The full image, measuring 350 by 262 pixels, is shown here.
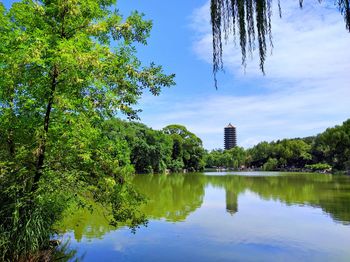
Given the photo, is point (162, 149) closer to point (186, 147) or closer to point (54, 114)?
point (186, 147)

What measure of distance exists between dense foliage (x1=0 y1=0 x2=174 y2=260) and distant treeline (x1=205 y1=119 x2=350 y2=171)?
72.3 m

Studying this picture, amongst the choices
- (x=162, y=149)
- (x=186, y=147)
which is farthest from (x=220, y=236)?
(x=186, y=147)

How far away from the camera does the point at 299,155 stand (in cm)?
10494

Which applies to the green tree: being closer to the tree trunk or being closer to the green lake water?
the green lake water

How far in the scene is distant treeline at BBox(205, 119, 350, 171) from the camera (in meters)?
75.1

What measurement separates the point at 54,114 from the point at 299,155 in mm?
105313

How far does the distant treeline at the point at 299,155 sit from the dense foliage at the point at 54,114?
7232 cm

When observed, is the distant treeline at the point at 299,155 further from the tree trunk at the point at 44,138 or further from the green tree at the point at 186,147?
the tree trunk at the point at 44,138

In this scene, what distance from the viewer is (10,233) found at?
7.09 m

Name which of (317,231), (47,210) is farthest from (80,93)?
(317,231)

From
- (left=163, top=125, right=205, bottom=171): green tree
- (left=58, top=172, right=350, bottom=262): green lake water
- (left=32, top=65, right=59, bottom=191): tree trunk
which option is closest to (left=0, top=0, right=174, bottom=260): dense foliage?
(left=32, top=65, right=59, bottom=191): tree trunk

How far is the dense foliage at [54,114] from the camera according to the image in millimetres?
6941

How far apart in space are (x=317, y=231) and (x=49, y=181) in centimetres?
1155

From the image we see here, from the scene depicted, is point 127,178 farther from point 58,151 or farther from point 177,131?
point 177,131
